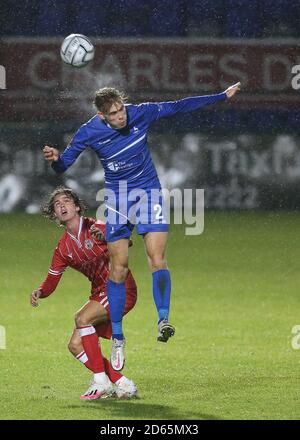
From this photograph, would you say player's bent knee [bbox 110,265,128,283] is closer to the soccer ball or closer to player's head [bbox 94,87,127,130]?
player's head [bbox 94,87,127,130]

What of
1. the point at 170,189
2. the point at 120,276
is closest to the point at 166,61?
the point at 170,189

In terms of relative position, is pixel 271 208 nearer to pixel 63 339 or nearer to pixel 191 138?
pixel 191 138

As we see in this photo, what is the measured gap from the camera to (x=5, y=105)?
22297 mm

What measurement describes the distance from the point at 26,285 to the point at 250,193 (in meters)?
7.90

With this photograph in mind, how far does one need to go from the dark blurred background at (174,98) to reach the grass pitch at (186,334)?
181 cm

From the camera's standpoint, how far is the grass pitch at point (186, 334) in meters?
8.65

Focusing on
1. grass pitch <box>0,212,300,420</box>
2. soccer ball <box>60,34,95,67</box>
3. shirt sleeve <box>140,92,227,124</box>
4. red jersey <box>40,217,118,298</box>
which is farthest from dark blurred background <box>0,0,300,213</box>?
red jersey <box>40,217,118,298</box>

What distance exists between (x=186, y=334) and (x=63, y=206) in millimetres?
3461

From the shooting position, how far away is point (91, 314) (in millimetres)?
8898

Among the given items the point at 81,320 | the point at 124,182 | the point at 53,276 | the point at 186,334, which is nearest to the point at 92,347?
the point at 81,320

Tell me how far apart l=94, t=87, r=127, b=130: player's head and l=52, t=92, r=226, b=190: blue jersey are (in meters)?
0.17

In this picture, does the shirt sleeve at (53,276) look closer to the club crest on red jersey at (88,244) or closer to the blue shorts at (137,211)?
the club crest on red jersey at (88,244)

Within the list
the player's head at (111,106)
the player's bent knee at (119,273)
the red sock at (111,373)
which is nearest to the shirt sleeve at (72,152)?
the player's head at (111,106)

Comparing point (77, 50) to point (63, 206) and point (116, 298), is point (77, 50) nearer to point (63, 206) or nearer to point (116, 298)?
point (63, 206)
